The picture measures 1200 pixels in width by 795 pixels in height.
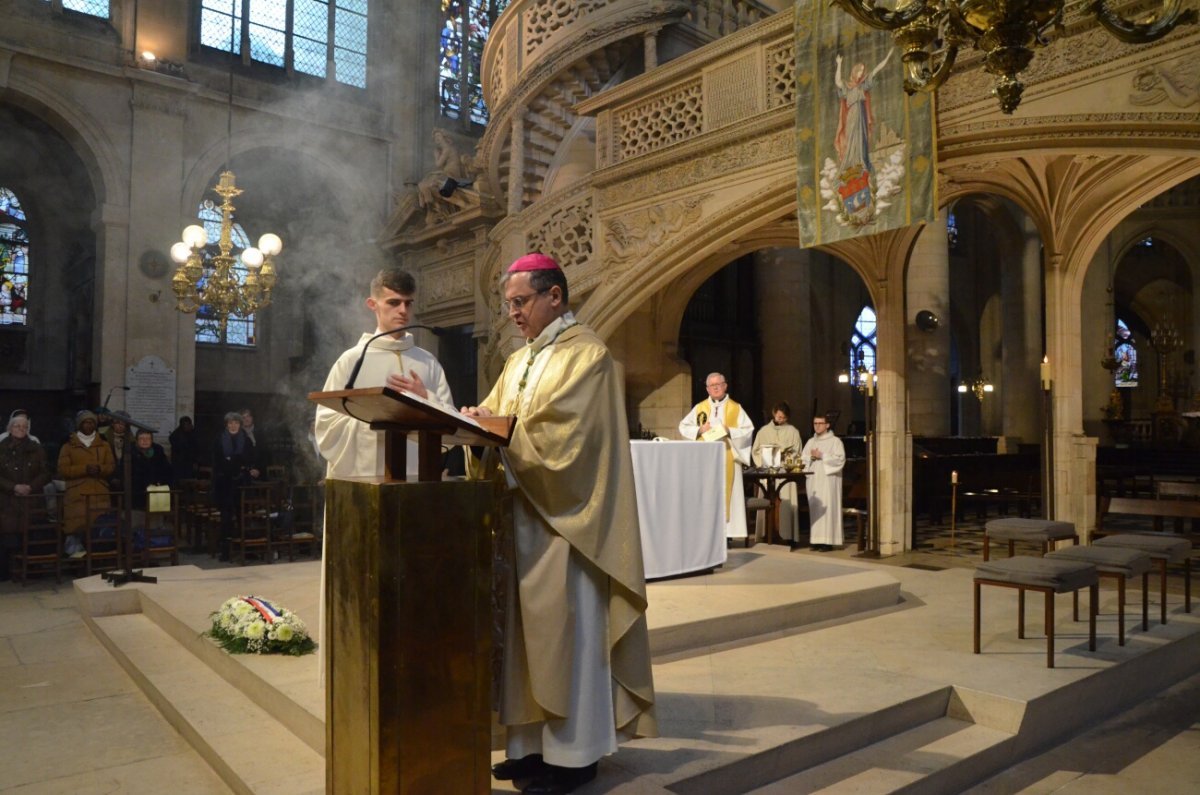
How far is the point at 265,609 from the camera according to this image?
417 cm

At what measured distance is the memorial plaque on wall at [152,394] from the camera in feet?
41.6

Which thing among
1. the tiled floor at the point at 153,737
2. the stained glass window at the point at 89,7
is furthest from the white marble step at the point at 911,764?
the stained glass window at the point at 89,7

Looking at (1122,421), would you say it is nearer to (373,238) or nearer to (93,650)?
(373,238)

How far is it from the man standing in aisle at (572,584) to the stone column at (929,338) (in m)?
11.0

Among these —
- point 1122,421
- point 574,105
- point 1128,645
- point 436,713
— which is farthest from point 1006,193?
point 1122,421

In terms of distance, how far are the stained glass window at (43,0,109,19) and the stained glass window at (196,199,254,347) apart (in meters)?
3.18

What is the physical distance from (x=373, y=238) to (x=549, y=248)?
745 cm

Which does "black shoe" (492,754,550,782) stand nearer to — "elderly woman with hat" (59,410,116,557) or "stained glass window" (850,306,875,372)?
"elderly woman with hat" (59,410,116,557)

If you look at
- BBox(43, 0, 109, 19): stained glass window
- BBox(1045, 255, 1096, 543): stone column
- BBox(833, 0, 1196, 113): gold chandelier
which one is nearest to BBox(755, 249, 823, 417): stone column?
BBox(1045, 255, 1096, 543): stone column

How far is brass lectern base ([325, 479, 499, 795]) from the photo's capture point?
79.7 inches

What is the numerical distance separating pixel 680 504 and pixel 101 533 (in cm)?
541

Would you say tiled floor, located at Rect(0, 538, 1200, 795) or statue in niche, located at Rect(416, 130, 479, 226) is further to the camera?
statue in niche, located at Rect(416, 130, 479, 226)

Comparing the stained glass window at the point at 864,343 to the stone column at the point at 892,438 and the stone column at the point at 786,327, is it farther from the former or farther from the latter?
the stone column at the point at 892,438

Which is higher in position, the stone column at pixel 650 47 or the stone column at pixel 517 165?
the stone column at pixel 650 47
